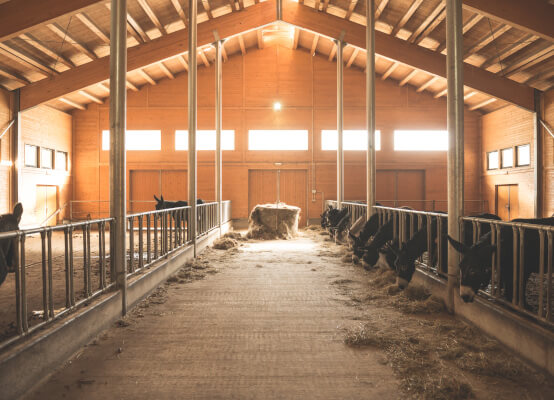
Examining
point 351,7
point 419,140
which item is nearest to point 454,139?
point 351,7

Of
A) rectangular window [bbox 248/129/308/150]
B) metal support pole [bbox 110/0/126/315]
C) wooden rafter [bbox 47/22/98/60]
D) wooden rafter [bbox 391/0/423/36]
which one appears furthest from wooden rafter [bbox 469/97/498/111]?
wooden rafter [bbox 47/22/98/60]

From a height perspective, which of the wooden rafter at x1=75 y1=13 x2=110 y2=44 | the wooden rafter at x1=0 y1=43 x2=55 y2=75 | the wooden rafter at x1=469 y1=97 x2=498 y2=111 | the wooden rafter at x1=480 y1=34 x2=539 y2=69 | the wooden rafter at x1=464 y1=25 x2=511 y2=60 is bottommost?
the wooden rafter at x1=469 y1=97 x2=498 y2=111

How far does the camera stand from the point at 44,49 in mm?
11211

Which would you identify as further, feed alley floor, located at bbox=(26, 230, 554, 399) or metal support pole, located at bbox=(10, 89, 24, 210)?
metal support pole, located at bbox=(10, 89, 24, 210)

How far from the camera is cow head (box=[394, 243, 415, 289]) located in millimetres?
4840

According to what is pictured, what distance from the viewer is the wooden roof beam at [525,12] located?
8734 mm

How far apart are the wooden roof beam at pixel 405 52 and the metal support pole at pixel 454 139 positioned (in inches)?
373

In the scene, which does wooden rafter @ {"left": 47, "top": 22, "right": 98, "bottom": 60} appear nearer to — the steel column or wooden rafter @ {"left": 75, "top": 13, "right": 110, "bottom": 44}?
wooden rafter @ {"left": 75, "top": 13, "right": 110, "bottom": 44}

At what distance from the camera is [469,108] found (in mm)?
16938

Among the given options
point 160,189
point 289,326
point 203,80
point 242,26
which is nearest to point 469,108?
point 242,26

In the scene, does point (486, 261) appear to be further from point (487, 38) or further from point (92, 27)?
point (92, 27)

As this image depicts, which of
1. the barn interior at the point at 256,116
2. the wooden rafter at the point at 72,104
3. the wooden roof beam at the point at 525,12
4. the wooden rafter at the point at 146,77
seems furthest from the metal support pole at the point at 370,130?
the wooden rafter at the point at 72,104

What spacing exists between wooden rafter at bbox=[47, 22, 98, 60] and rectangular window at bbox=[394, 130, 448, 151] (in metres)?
12.9

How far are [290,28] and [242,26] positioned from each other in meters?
2.95
